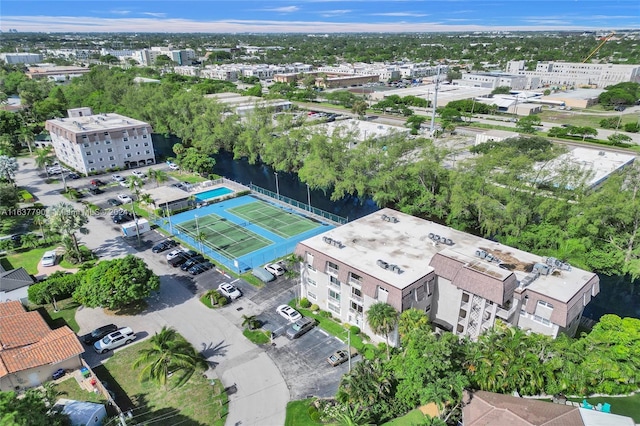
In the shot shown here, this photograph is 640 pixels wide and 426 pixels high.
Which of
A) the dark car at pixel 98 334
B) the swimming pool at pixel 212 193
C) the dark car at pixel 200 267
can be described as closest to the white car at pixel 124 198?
the swimming pool at pixel 212 193

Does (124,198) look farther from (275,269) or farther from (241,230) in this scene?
(275,269)

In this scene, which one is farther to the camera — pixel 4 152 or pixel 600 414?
pixel 4 152

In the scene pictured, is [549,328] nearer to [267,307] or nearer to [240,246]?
[267,307]

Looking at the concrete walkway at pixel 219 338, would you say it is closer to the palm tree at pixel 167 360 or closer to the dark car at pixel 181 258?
the dark car at pixel 181 258

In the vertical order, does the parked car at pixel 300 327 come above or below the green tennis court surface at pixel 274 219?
above

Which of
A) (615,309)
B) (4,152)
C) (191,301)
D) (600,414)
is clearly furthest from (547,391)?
(4,152)

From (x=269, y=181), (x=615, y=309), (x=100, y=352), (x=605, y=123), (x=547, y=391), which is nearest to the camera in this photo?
(x=547, y=391)

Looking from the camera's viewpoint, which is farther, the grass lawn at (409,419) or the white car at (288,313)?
the white car at (288,313)
